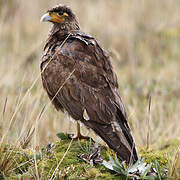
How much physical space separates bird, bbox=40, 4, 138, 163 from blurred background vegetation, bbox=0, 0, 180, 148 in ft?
3.06

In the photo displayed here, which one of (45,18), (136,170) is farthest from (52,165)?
(45,18)

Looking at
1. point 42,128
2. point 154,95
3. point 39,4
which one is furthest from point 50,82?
point 39,4

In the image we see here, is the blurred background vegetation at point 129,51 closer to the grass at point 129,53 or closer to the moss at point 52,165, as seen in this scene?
the grass at point 129,53

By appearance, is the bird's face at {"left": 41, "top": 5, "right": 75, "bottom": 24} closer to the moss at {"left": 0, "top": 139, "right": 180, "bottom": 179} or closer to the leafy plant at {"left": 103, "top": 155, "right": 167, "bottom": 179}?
the moss at {"left": 0, "top": 139, "right": 180, "bottom": 179}

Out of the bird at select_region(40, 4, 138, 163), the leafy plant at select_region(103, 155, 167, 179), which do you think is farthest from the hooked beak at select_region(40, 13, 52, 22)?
the leafy plant at select_region(103, 155, 167, 179)

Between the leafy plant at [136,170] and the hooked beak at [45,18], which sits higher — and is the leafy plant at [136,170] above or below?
below

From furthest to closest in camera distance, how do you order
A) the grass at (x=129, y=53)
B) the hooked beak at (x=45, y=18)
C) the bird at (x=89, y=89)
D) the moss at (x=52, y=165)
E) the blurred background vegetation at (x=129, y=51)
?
the blurred background vegetation at (x=129, y=51), the grass at (x=129, y=53), the hooked beak at (x=45, y=18), the bird at (x=89, y=89), the moss at (x=52, y=165)

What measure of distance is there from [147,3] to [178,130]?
5255 mm

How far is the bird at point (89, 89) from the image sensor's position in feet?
9.27

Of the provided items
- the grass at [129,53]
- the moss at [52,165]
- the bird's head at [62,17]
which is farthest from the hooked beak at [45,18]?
the moss at [52,165]

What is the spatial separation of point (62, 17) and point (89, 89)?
0.96m

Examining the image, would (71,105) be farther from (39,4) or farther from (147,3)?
(39,4)

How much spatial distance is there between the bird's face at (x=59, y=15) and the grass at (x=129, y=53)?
107 cm

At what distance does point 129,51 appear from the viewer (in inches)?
284
